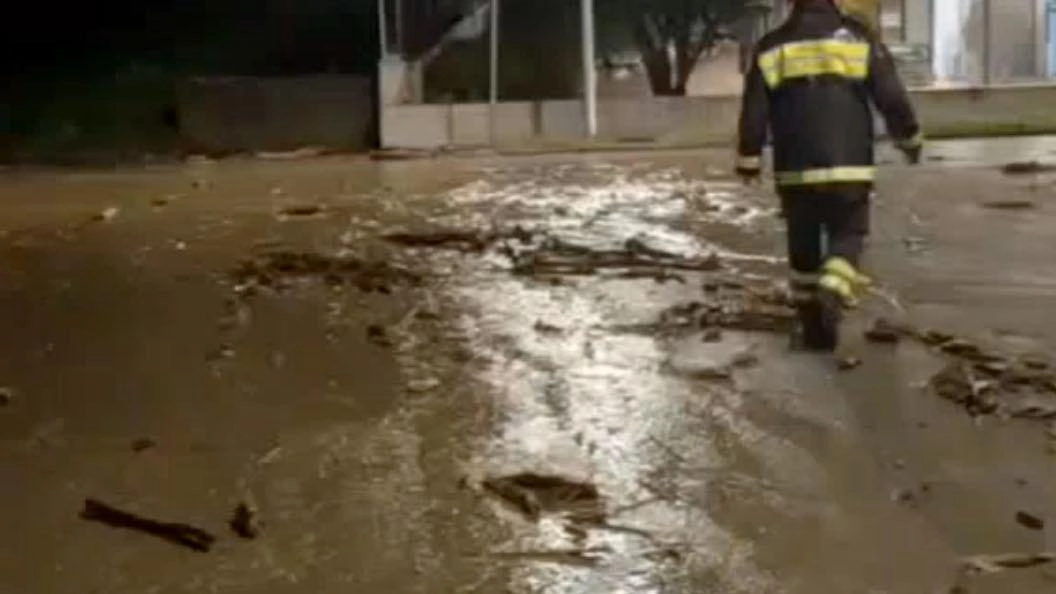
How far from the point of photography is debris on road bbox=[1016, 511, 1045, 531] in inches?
171

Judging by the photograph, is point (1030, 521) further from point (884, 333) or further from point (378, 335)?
point (378, 335)

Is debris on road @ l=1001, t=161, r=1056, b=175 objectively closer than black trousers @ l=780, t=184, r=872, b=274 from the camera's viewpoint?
No

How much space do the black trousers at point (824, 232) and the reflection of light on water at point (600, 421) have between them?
0.58 metres

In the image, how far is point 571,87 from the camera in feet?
65.8

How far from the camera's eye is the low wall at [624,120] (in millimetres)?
19422

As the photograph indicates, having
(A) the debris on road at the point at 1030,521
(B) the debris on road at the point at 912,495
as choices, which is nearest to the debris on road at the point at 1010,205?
(B) the debris on road at the point at 912,495

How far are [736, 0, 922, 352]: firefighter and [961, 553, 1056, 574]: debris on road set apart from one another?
2.39 metres

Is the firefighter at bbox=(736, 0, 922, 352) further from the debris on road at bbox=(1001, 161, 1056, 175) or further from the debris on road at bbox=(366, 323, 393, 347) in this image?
the debris on road at bbox=(1001, 161, 1056, 175)

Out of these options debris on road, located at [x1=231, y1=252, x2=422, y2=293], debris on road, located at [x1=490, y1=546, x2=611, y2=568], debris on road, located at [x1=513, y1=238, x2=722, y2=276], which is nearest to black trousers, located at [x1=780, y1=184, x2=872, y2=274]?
debris on road, located at [x1=513, y1=238, x2=722, y2=276]

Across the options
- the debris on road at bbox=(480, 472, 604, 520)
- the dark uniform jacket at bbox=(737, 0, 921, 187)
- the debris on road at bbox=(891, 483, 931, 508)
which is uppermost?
the dark uniform jacket at bbox=(737, 0, 921, 187)

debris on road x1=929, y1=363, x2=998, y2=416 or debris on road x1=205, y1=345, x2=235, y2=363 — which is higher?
debris on road x1=205, y1=345, x2=235, y2=363

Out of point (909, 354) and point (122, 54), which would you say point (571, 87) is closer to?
point (122, 54)

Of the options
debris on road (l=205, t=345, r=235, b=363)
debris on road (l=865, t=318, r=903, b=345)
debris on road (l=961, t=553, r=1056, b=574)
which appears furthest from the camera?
debris on road (l=865, t=318, r=903, b=345)

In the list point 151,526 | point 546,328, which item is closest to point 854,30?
point 546,328
